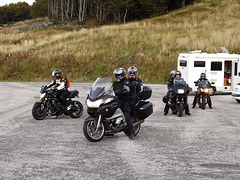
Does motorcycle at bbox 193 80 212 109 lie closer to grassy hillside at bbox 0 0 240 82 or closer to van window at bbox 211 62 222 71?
van window at bbox 211 62 222 71

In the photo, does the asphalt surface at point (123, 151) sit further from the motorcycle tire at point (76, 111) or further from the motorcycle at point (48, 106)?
the motorcycle tire at point (76, 111)

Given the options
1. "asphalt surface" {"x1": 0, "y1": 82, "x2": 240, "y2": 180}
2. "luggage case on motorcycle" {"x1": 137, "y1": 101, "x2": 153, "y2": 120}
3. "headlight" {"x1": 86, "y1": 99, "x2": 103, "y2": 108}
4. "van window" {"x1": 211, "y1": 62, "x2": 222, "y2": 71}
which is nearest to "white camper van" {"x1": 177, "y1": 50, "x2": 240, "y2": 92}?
"van window" {"x1": 211, "y1": 62, "x2": 222, "y2": 71}

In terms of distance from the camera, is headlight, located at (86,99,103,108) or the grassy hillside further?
the grassy hillside

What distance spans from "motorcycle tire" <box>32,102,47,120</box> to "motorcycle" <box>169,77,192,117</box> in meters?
4.51

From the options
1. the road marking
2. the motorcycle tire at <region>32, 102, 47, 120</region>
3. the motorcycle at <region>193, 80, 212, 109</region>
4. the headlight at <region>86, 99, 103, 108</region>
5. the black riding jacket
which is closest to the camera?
the headlight at <region>86, 99, 103, 108</region>

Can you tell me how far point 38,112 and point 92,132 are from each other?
419 centimetres

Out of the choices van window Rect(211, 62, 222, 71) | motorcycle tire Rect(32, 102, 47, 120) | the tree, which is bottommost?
motorcycle tire Rect(32, 102, 47, 120)

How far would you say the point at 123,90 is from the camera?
334 inches

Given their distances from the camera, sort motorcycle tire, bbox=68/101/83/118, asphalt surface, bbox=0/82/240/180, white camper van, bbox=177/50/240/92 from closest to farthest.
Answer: asphalt surface, bbox=0/82/240/180 → motorcycle tire, bbox=68/101/83/118 → white camper van, bbox=177/50/240/92

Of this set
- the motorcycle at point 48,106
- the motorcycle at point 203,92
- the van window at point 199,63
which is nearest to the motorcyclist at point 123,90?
the motorcycle at point 48,106

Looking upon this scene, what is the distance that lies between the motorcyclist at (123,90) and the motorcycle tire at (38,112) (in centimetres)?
422

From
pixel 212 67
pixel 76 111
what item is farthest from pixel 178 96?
pixel 212 67

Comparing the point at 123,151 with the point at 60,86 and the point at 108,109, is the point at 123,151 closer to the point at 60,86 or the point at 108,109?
the point at 108,109

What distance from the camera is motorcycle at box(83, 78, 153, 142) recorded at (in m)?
8.20
